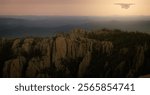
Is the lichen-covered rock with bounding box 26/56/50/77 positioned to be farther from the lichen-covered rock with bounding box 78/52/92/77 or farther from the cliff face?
the lichen-covered rock with bounding box 78/52/92/77

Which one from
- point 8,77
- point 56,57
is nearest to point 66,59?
point 56,57

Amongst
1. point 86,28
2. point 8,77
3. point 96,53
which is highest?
point 86,28

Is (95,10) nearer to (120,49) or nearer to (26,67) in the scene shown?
(120,49)

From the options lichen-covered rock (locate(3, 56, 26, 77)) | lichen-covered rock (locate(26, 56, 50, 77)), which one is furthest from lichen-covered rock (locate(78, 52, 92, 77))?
lichen-covered rock (locate(3, 56, 26, 77))

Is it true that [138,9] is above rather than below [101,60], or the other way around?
above

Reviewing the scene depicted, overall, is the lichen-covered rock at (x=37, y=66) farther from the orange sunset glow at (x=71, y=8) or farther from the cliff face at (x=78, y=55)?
the orange sunset glow at (x=71, y=8)

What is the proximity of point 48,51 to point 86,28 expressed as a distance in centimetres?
48

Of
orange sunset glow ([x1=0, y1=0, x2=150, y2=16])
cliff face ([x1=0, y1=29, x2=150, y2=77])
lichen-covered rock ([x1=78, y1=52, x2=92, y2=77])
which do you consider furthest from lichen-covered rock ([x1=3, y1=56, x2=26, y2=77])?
lichen-covered rock ([x1=78, y1=52, x2=92, y2=77])

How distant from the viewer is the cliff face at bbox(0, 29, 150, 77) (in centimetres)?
405

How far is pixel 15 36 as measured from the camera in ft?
13.2

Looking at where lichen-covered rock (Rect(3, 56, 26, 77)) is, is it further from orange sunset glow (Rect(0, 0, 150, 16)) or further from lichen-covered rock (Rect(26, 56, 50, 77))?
orange sunset glow (Rect(0, 0, 150, 16))

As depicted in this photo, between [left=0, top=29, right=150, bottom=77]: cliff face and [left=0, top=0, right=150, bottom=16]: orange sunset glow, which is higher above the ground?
[left=0, top=0, right=150, bottom=16]: orange sunset glow

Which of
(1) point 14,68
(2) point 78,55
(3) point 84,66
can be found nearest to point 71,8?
(2) point 78,55

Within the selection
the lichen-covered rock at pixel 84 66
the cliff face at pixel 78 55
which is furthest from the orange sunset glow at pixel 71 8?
the lichen-covered rock at pixel 84 66
